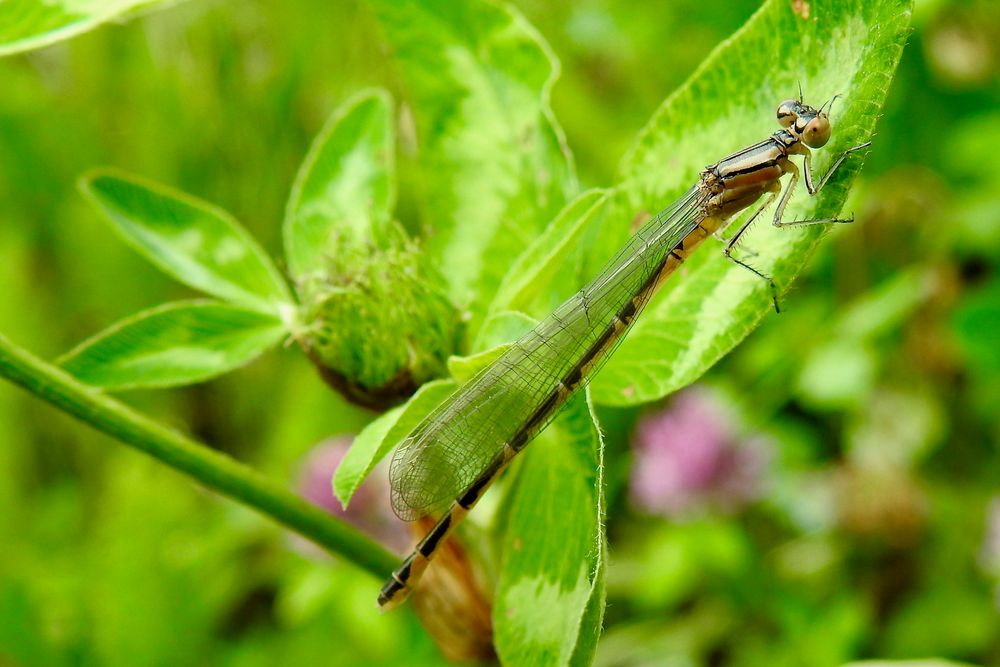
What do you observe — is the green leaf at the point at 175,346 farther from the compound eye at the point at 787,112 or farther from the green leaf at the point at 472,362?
the compound eye at the point at 787,112

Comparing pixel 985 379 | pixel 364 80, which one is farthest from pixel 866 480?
pixel 364 80

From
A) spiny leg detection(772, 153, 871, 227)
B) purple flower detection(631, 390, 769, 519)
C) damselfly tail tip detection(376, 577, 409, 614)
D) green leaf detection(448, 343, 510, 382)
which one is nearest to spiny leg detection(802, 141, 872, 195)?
spiny leg detection(772, 153, 871, 227)

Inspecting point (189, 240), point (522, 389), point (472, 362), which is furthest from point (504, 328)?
point (189, 240)

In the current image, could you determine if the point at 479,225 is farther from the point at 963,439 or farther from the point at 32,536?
the point at 32,536

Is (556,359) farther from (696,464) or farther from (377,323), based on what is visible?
(696,464)

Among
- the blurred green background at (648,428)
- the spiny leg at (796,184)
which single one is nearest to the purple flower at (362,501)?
the blurred green background at (648,428)
